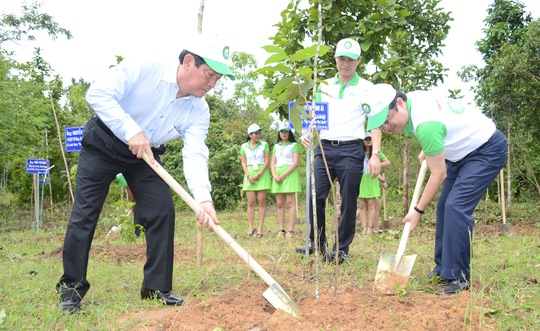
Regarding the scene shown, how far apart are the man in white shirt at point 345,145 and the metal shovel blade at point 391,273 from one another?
89 cm

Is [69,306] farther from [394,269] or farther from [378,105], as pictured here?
[378,105]

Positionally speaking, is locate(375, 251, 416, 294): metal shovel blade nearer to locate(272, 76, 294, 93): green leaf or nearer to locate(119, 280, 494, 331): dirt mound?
locate(119, 280, 494, 331): dirt mound

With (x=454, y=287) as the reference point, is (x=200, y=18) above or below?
above

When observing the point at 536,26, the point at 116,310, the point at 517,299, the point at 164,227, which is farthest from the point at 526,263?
the point at 536,26

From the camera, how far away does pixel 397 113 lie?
121 inches

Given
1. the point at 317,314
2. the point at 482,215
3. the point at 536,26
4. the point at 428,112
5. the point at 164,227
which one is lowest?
the point at 482,215

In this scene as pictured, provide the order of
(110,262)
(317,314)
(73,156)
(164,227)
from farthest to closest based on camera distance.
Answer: (73,156), (110,262), (164,227), (317,314)

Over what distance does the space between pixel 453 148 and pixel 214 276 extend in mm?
2087

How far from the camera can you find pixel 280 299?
276 cm

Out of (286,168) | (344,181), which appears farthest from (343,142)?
(286,168)

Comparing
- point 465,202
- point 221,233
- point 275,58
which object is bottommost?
point 221,233

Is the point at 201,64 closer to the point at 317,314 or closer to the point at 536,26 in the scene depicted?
the point at 317,314

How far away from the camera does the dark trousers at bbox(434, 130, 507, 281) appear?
123 inches

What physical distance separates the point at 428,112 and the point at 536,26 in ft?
25.3
